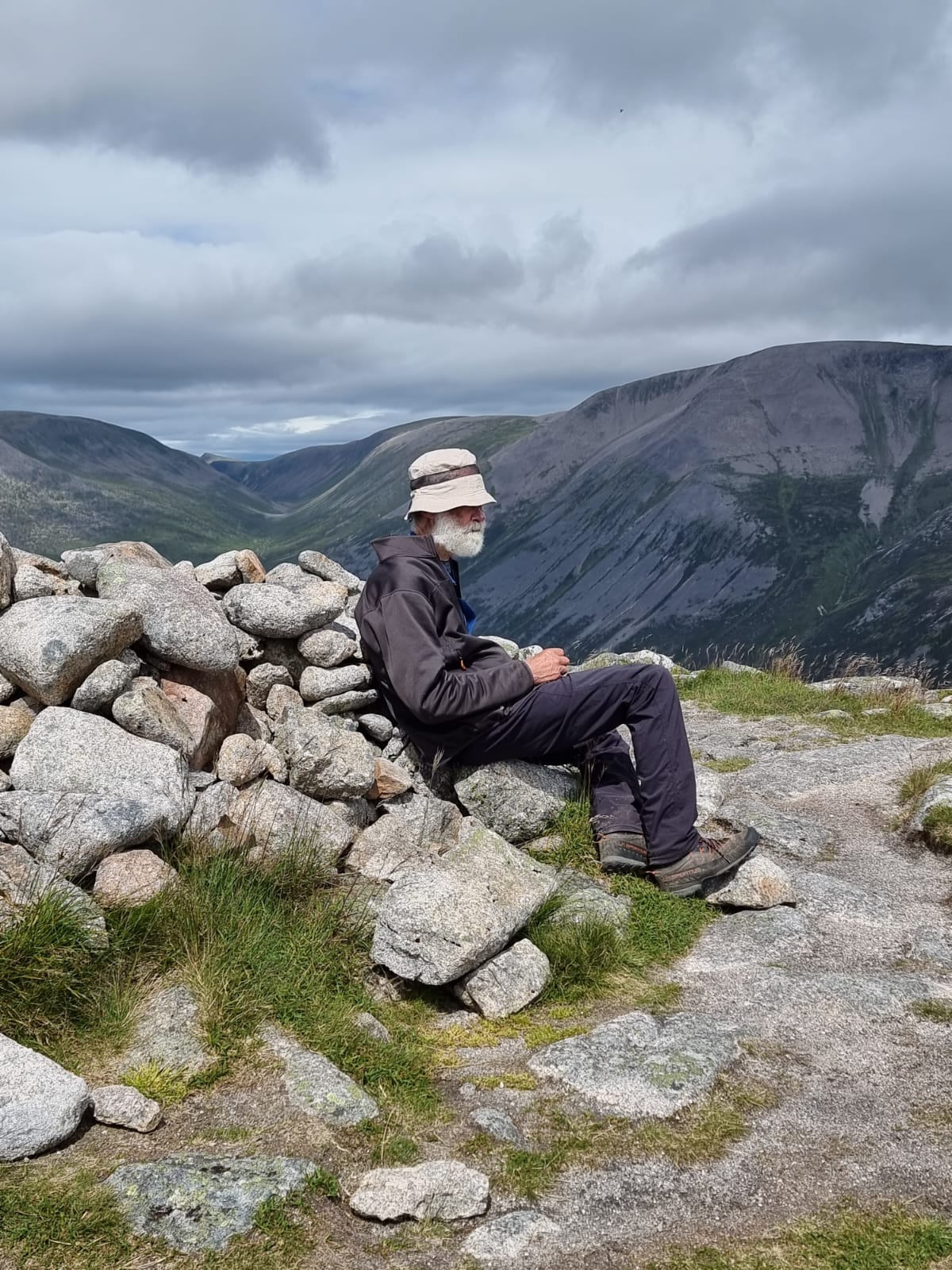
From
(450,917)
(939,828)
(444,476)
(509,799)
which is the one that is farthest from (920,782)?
(450,917)

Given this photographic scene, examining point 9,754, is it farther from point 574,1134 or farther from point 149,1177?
point 574,1134

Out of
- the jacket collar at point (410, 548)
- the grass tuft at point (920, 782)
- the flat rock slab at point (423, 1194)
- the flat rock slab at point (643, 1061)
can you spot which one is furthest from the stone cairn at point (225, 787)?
the grass tuft at point (920, 782)

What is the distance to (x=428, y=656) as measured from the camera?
771 centimetres

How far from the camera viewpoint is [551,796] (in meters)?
8.95

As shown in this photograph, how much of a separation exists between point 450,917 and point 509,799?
8.14 ft

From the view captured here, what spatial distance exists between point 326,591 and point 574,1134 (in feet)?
20.2

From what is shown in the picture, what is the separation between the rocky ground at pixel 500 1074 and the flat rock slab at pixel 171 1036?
0.02 metres

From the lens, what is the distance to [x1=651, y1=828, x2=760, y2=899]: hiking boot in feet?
26.0

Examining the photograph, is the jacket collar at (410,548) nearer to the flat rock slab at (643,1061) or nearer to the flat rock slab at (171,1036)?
the flat rock slab at (171,1036)

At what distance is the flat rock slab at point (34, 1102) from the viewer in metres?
4.52

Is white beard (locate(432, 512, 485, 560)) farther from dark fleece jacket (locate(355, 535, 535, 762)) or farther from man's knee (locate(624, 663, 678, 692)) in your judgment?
man's knee (locate(624, 663, 678, 692))

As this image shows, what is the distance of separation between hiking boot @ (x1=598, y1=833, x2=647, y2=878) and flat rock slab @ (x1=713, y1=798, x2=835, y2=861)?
1349 mm

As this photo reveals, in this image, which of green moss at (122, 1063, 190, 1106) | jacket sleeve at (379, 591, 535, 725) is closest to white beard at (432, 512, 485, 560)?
jacket sleeve at (379, 591, 535, 725)

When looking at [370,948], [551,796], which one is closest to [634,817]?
[551,796]
